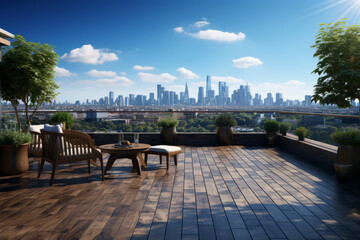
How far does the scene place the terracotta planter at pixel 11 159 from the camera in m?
4.29

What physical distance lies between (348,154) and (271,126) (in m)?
3.49

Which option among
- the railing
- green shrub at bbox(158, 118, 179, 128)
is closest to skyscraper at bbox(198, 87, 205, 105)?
the railing

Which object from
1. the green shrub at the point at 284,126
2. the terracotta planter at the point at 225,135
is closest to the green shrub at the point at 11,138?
the terracotta planter at the point at 225,135

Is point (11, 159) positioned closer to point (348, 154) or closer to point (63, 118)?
point (63, 118)

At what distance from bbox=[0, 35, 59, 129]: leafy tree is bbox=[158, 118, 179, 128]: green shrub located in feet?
9.96

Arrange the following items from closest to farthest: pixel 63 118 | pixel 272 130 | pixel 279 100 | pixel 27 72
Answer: pixel 27 72 → pixel 63 118 → pixel 272 130 → pixel 279 100

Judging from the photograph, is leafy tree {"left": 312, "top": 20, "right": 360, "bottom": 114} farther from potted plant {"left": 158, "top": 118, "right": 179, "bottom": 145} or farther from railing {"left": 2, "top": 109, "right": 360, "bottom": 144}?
potted plant {"left": 158, "top": 118, "right": 179, "bottom": 145}

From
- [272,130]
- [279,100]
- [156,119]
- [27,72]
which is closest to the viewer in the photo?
[27,72]

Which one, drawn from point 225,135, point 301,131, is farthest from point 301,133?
point 225,135

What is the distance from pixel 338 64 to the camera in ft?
13.0

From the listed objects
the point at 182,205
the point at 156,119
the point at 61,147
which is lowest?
the point at 182,205

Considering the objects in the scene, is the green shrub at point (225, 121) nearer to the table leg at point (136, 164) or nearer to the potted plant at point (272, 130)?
the potted plant at point (272, 130)

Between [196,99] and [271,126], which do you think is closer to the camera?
[271,126]

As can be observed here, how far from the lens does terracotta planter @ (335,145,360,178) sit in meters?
4.05
